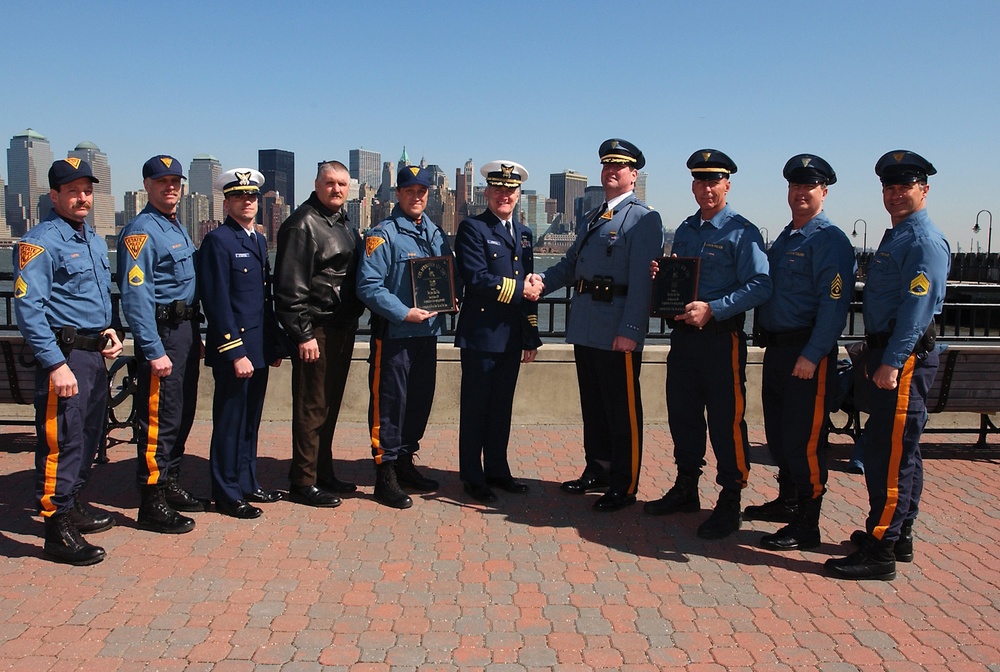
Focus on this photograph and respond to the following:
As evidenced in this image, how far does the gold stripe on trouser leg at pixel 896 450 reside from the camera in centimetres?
435

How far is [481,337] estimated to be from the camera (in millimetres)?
5566

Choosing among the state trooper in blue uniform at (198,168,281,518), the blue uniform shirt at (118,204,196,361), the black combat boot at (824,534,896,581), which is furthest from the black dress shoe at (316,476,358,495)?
the black combat boot at (824,534,896,581)

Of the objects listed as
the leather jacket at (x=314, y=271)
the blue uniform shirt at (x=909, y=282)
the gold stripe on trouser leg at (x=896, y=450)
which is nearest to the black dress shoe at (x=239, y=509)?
the leather jacket at (x=314, y=271)

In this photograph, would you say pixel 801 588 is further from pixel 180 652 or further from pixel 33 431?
pixel 33 431

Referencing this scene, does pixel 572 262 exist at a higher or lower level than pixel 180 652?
higher

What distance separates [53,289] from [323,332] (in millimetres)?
1608

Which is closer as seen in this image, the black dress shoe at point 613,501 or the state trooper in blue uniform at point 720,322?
the state trooper in blue uniform at point 720,322

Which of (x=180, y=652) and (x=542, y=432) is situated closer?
(x=180, y=652)

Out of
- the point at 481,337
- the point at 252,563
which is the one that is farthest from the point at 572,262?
the point at 252,563

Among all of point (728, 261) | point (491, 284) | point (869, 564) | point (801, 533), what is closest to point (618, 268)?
point (728, 261)

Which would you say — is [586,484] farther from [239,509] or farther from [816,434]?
[239,509]

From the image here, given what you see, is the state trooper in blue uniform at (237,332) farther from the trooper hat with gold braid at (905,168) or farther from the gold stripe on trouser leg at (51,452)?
the trooper hat with gold braid at (905,168)

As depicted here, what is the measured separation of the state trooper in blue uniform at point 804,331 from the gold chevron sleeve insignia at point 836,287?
0.03 m

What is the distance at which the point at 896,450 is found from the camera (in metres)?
4.39
